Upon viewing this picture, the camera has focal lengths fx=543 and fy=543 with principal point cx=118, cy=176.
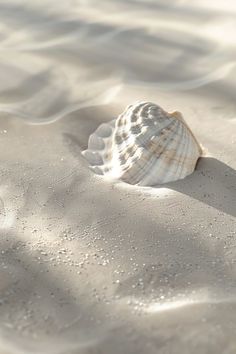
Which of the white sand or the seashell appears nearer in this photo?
the white sand

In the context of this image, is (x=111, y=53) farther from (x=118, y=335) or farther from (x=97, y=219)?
(x=118, y=335)

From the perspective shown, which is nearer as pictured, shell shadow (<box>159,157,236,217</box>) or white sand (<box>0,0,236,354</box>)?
white sand (<box>0,0,236,354</box>)

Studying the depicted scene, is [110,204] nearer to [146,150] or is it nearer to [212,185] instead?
[146,150]

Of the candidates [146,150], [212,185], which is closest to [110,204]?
[146,150]

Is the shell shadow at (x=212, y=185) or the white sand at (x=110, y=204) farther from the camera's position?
the shell shadow at (x=212, y=185)

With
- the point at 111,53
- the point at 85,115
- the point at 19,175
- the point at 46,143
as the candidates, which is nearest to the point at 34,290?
the point at 19,175

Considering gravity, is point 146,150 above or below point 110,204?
above
